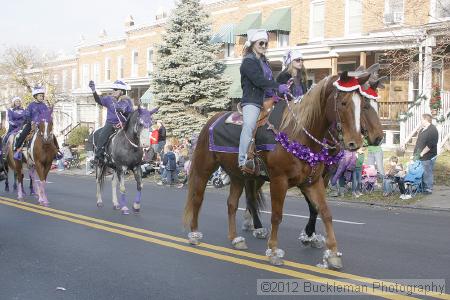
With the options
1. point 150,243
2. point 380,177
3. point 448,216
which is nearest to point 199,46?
point 380,177

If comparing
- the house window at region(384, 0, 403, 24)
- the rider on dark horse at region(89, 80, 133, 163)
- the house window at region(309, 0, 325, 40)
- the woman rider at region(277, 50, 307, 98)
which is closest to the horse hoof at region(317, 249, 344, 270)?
the woman rider at region(277, 50, 307, 98)

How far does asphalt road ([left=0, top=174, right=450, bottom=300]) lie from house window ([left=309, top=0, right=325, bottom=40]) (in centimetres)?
1807

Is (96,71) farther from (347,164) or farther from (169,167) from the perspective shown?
(347,164)

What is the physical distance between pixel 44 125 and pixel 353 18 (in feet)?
59.6

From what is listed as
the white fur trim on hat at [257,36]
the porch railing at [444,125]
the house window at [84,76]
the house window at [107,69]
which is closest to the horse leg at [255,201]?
the white fur trim on hat at [257,36]

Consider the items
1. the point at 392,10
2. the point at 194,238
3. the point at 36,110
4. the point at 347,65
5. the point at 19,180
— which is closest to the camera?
the point at 194,238

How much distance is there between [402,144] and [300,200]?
7443 millimetres

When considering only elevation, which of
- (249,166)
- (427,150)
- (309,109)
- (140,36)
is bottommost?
(427,150)

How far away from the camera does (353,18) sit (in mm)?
26656

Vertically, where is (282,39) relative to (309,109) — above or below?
above

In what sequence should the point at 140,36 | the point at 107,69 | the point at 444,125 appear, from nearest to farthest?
the point at 444,125, the point at 140,36, the point at 107,69

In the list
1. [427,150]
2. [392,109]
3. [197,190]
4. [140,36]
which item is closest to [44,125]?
[197,190]

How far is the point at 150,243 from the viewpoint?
26.6 ft

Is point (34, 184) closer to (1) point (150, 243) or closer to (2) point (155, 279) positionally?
(1) point (150, 243)
